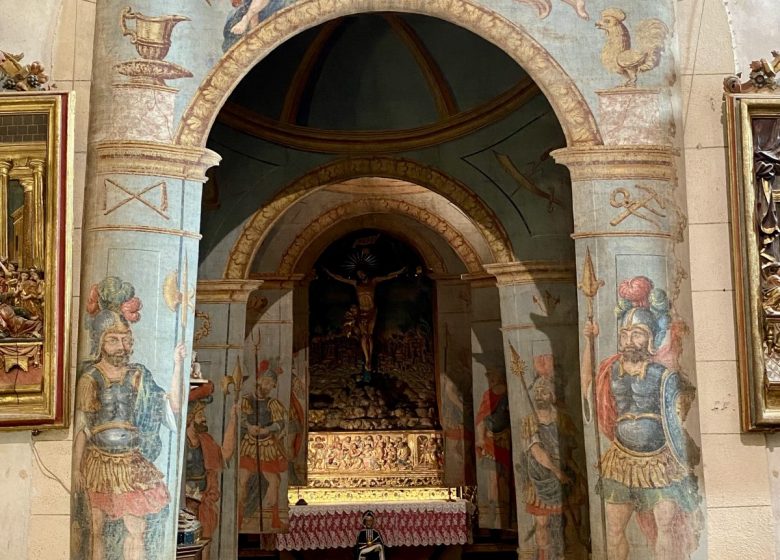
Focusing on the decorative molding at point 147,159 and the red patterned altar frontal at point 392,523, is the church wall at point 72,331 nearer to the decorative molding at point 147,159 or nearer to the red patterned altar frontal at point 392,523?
the decorative molding at point 147,159

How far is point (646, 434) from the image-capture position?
8336 millimetres

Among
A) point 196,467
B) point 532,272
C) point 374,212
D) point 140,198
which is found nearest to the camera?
point 140,198

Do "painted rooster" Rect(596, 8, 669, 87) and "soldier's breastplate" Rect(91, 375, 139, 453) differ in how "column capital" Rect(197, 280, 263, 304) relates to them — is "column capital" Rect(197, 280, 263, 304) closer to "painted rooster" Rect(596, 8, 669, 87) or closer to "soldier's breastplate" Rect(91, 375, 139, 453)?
"soldier's breastplate" Rect(91, 375, 139, 453)

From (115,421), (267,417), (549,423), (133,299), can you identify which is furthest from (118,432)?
(267,417)

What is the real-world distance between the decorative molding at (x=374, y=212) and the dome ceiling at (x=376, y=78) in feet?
7.55

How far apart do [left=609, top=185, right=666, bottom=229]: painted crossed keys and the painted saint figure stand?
7.38 m

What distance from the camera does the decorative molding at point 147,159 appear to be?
8430 millimetres

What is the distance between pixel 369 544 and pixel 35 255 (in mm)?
7419

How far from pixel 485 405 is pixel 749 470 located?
6.33 m

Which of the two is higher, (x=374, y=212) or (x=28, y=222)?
(x=374, y=212)

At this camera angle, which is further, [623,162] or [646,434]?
[623,162]

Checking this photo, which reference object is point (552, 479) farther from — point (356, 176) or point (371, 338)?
point (371, 338)

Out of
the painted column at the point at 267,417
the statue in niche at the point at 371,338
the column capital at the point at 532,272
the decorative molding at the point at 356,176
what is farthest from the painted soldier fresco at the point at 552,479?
the statue in niche at the point at 371,338

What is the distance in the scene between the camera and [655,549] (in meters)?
8.18
